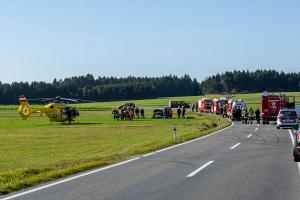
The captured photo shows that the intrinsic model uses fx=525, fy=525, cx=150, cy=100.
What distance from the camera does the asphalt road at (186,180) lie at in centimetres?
1016

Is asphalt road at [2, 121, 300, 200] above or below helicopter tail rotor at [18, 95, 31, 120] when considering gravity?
below

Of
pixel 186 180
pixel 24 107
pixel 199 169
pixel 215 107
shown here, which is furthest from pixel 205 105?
pixel 186 180

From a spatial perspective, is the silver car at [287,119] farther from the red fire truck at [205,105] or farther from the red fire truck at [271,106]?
the red fire truck at [205,105]

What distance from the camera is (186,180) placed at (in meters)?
12.3

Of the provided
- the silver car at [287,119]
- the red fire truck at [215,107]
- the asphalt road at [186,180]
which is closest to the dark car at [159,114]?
the red fire truck at [215,107]

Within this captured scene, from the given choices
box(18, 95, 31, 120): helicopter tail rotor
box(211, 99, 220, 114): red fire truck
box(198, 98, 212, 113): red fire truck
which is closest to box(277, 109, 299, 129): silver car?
box(211, 99, 220, 114): red fire truck

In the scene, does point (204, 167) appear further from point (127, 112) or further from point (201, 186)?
point (127, 112)

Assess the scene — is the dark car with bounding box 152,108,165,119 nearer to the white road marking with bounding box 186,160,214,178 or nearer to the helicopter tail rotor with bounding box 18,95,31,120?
the helicopter tail rotor with bounding box 18,95,31,120

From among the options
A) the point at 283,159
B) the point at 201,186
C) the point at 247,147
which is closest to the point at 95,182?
the point at 201,186

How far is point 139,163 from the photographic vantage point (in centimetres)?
1648

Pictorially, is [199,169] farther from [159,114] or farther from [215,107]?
[215,107]

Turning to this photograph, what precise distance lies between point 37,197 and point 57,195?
41cm

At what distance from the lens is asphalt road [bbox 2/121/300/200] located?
10164mm

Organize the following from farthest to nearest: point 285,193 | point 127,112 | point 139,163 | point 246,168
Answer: point 127,112
point 139,163
point 246,168
point 285,193
